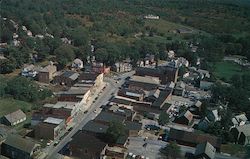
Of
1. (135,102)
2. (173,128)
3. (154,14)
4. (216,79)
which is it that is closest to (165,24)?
(154,14)

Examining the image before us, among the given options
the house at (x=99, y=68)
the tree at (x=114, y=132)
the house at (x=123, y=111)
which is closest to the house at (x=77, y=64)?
the house at (x=99, y=68)

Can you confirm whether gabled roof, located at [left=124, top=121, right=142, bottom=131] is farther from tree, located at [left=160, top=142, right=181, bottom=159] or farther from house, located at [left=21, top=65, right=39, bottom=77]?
house, located at [left=21, top=65, right=39, bottom=77]

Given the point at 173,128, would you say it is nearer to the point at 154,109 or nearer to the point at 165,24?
the point at 154,109

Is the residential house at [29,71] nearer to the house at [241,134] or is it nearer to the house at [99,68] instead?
the house at [99,68]

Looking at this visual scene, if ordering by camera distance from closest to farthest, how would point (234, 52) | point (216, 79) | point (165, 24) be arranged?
point (216, 79)
point (234, 52)
point (165, 24)

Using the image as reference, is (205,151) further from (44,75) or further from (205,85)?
(44,75)

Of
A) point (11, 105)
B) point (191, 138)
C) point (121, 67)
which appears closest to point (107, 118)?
point (191, 138)

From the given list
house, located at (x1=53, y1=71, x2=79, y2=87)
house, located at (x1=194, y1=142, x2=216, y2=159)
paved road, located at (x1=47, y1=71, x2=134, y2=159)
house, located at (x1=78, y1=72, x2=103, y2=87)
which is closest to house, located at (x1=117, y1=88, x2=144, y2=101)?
paved road, located at (x1=47, y1=71, x2=134, y2=159)
